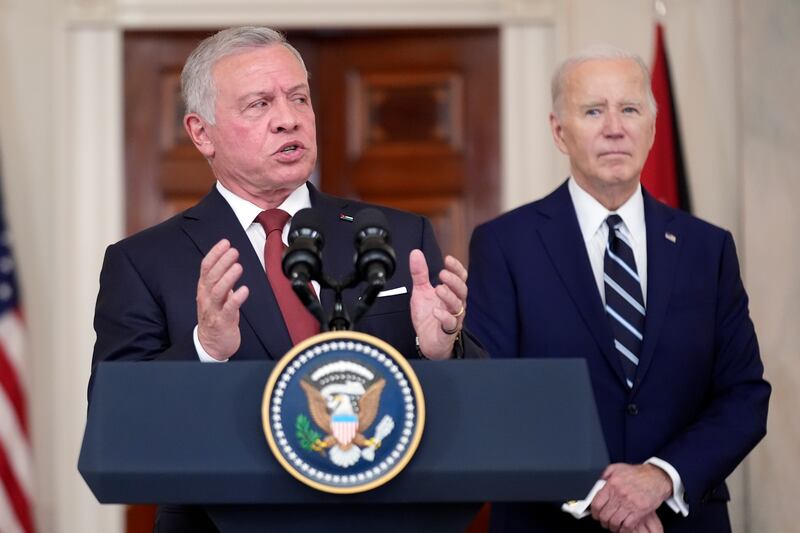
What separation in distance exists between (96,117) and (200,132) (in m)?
3.12

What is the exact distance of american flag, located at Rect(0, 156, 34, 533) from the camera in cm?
505

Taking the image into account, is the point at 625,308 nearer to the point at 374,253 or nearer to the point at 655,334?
the point at 655,334

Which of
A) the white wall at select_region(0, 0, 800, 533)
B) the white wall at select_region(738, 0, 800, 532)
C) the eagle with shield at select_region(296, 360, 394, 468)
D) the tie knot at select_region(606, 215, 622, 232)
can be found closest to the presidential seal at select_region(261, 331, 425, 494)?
the eagle with shield at select_region(296, 360, 394, 468)

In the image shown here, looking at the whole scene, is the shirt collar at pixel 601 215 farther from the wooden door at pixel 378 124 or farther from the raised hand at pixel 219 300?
the wooden door at pixel 378 124

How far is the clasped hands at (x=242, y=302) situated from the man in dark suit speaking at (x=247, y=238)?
21mm

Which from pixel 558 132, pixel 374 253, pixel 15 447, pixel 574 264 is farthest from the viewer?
pixel 15 447

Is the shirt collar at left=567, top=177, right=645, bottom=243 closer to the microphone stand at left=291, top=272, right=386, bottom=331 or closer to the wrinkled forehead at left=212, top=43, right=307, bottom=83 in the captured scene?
the wrinkled forehead at left=212, top=43, right=307, bottom=83

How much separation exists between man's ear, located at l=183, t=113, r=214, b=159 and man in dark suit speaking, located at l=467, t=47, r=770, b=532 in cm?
81

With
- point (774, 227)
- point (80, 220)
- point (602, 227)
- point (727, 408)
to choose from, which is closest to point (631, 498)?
point (727, 408)

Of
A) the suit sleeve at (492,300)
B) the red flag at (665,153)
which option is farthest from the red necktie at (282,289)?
the red flag at (665,153)

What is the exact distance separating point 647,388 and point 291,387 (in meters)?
1.43

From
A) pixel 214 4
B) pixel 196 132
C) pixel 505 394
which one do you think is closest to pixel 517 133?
pixel 214 4

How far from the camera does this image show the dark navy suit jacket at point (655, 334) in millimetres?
2949

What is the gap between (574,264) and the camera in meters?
3.10
